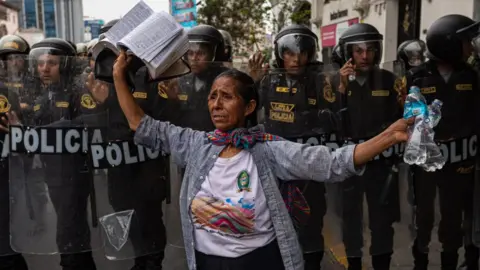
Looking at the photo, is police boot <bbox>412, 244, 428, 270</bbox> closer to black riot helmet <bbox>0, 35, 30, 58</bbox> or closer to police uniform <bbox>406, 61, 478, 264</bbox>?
police uniform <bbox>406, 61, 478, 264</bbox>

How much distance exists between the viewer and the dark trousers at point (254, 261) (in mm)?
2117

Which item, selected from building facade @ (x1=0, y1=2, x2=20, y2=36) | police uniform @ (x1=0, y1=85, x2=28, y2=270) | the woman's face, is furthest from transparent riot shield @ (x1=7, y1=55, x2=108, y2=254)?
building facade @ (x1=0, y1=2, x2=20, y2=36)

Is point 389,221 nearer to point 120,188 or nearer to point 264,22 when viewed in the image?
point 120,188

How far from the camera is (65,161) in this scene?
3271mm

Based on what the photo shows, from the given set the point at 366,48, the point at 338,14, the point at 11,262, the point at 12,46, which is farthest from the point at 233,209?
the point at 338,14

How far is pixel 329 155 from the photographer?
2.03m

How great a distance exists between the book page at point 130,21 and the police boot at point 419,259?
2.65 meters

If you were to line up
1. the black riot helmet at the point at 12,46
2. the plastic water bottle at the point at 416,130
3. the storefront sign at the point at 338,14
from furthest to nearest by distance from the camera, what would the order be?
the storefront sign at the point at 338,14, the black riot helmet at the point at 12,46, the plastic water bottle at the point at 416,130

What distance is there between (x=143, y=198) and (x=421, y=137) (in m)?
1.98

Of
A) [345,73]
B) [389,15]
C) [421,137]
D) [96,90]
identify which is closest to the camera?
[421,137]

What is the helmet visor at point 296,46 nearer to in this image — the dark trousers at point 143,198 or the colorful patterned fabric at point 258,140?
the dark trousers at point 143,198

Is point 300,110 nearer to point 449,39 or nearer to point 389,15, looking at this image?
point 449,39

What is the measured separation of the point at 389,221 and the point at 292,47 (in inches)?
54.1

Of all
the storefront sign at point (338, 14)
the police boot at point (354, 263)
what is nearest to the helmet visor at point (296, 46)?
the police boot at point (354, 263)
